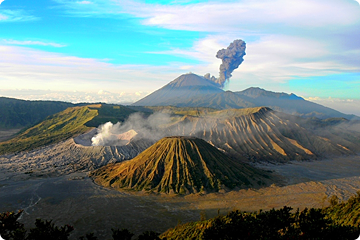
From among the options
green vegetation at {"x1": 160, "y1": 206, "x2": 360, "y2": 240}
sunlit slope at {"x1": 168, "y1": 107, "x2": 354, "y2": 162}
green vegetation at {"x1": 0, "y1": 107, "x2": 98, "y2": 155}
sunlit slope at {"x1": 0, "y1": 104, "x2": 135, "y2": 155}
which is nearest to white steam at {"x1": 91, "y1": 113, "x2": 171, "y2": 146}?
sunlit slope at {"x1": 168, "y1": 107, "x2": 354, "y2": 162}

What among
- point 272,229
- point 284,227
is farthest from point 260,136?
point 272,229

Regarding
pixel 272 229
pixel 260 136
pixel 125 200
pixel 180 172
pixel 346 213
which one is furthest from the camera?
pixel 260 136

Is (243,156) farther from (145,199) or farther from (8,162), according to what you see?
(8,162)

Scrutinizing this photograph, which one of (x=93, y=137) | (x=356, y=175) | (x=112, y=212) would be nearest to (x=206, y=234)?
(x=112, y=212)

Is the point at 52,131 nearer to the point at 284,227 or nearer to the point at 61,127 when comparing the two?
the point at 61,127

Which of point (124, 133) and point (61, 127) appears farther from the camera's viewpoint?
point (61, 127)
